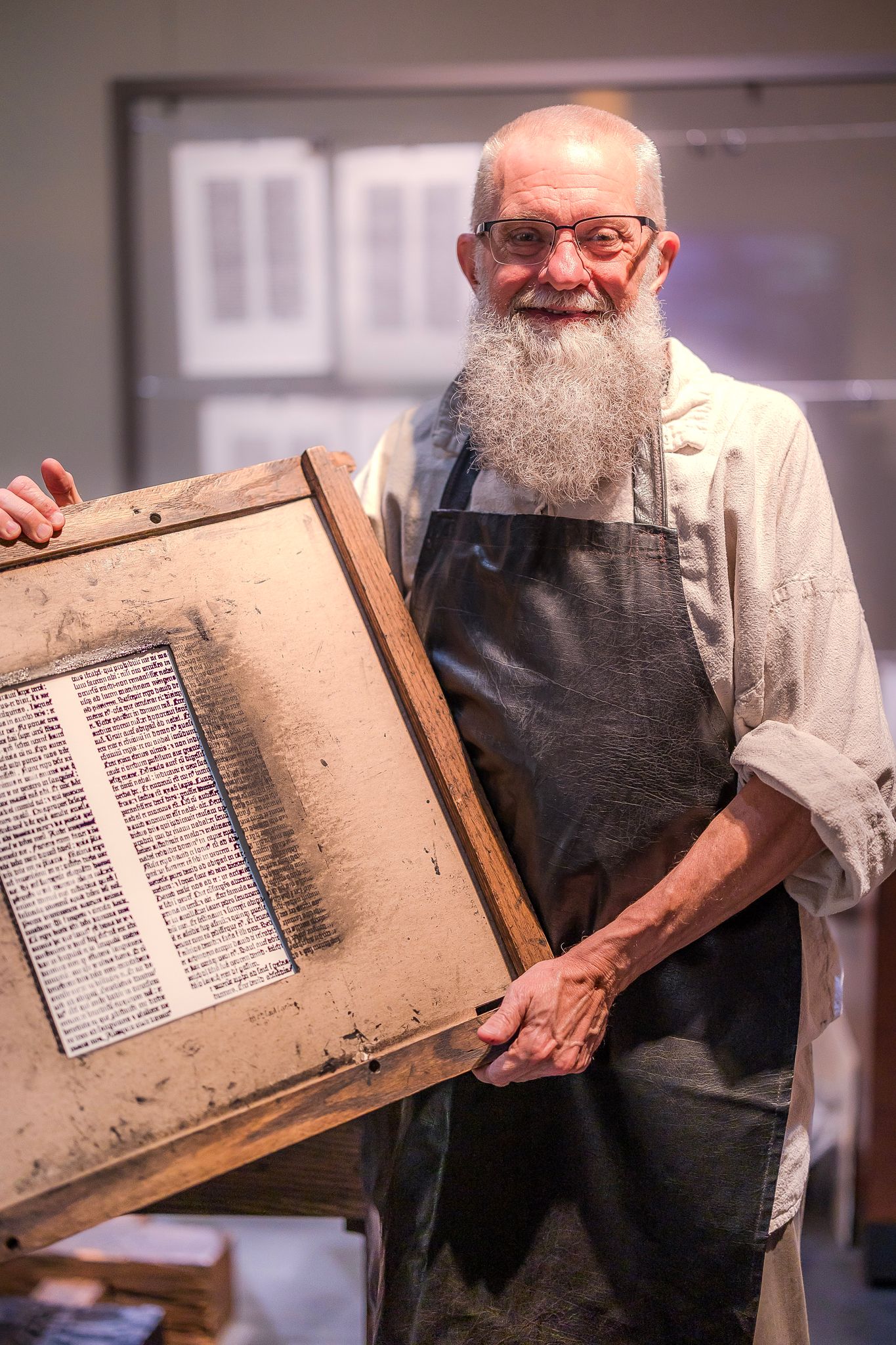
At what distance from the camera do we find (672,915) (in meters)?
0.94

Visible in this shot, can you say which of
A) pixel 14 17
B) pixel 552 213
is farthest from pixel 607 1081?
pixel 14 17

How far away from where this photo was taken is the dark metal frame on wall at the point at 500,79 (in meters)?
1.97

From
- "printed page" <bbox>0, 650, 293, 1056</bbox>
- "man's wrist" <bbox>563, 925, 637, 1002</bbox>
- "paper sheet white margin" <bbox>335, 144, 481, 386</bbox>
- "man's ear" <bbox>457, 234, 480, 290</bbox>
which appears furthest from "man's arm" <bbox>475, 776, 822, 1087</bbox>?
"paper sheet white margin" <bbox>335, 144, 481, 386</bbox>

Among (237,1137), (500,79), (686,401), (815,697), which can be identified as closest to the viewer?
(237,1137)

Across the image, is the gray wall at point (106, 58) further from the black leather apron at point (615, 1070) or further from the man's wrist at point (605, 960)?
the man's wrist at point (605, 960)

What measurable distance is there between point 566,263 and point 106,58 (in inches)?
62.0

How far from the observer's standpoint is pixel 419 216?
2.05 meters

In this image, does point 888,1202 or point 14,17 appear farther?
point 14,17

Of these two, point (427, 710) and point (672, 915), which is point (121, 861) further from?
point (672, 915)

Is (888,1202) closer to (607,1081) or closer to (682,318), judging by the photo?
(607,1081)

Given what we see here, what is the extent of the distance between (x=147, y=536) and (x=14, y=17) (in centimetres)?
169

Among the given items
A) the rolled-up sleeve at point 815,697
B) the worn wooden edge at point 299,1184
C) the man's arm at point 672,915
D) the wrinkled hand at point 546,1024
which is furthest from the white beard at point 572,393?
the worn wooden edge at point 299,1184

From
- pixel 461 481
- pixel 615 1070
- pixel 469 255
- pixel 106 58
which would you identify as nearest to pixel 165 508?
pixel 461 481

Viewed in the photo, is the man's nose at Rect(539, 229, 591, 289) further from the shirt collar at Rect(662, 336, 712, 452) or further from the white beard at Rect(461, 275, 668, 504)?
the shirt collar at Rect(662, 336, 712, 452)
